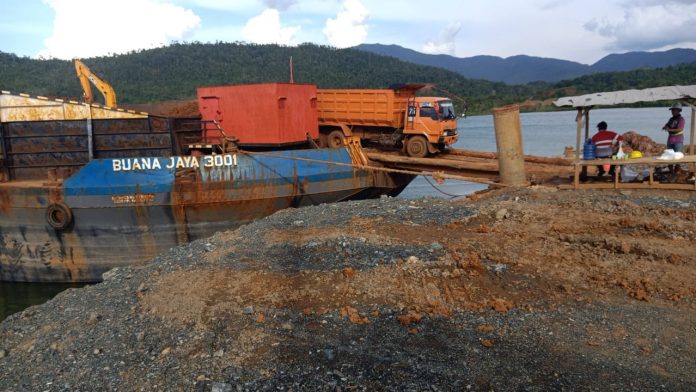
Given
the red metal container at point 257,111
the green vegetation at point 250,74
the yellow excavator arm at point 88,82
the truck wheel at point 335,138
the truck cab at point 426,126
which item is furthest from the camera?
the green vegetation at point 250,74

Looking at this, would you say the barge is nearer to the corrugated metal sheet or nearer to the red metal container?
the red metal container

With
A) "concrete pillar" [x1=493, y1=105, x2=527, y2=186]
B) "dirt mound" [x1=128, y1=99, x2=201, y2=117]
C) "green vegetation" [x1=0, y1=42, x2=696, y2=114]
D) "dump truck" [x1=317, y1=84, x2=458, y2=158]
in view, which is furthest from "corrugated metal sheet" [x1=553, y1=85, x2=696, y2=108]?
"green vegetation" [x1=0, y1=42, x2=696, y2=114]

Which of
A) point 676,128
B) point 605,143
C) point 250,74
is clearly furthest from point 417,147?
point 250,74

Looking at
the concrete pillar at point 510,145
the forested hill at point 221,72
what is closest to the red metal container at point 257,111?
the concrete pillar at point 510,145

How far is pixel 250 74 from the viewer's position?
7850 cm

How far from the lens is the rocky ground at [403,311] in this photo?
487 cm

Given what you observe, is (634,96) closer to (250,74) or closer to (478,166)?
(478,166)

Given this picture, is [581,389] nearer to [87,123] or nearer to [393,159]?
[393,159]

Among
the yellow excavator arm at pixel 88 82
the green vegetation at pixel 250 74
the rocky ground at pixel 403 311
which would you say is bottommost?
the rocky ground at pixel 403 311

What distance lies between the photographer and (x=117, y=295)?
7.38 meters

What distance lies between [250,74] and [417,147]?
68.8 m

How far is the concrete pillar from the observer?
412 inches

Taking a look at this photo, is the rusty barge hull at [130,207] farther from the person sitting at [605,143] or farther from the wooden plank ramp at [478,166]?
the person sitting at [605,143]

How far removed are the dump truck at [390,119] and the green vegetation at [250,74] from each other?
44.1m
